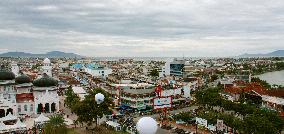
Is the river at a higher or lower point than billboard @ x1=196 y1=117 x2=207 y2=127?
lower

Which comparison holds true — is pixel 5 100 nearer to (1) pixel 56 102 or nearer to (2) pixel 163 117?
(1) pixel 56 102

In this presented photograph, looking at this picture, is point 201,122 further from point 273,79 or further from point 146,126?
point 273,79

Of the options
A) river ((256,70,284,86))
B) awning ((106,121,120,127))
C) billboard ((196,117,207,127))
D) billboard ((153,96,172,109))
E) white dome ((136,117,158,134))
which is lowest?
river ((256,70,284,86))

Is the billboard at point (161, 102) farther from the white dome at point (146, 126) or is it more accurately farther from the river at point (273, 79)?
the river at point (273, 79)

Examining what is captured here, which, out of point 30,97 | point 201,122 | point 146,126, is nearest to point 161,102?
point 201,122

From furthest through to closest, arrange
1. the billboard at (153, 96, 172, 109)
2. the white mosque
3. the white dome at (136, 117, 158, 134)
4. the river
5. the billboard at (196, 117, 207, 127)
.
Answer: the river
the white mosque
the billboard at (153, 96, 172, 109)
the billboard at (196, 117, 207, 127)
the white dome at (136, 117, 158, 134)

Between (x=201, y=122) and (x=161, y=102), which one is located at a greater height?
(x=161, y=102)

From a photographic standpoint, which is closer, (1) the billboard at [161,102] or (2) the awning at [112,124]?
(2) the awning at [112,124]

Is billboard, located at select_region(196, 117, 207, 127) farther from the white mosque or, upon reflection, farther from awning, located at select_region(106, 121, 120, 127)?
the white mosque

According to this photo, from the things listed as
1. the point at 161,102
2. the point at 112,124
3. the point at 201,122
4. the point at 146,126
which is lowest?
the point at 112,124

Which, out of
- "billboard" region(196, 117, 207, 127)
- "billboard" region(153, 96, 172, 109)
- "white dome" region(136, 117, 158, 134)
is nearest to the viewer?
"white dome" region(136, 117, 158, 134)

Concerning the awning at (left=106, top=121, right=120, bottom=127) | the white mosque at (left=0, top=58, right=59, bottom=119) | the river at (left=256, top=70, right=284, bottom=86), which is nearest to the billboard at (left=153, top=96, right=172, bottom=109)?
the awning at (left=106, top=121, right=120, bottom=127)

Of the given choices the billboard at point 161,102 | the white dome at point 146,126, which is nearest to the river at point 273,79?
the billboard at point 161,102
